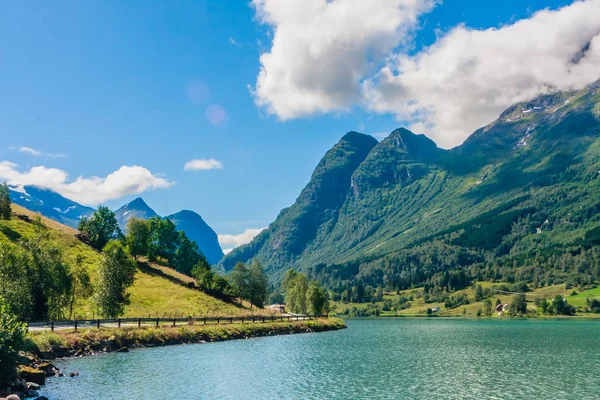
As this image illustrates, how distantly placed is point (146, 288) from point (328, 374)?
282ft

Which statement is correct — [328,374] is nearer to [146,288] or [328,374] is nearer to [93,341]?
[93,341]

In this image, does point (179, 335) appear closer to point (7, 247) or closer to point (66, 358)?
point (66, 358)

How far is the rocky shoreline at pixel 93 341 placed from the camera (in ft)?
149

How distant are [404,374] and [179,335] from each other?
49.1 metres

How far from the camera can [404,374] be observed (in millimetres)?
60312

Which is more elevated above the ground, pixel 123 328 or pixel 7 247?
A: pixel 7 247

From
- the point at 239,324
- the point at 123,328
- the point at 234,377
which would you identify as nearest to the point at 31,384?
the point at 234,377

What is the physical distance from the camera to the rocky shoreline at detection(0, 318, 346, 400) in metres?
45.4

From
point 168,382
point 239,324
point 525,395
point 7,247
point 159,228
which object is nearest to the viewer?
point 525,395

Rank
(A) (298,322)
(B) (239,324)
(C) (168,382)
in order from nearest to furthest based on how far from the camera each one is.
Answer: (C) (168,382) < (B) (239,324) < (A) (298,322)

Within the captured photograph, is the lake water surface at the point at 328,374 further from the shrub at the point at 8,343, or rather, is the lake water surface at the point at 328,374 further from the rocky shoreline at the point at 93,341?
the shrub at the point at 8,343

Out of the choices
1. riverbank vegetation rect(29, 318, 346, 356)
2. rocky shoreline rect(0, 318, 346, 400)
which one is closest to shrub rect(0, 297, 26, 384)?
rocky shoreline rect(0, 318, 346, 400)

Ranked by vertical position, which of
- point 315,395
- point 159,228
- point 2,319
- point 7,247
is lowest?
point 315,395

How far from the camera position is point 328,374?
6041 centimetres
